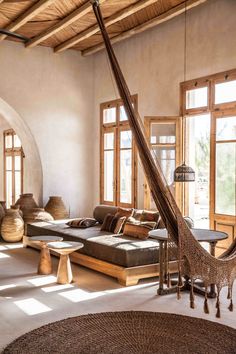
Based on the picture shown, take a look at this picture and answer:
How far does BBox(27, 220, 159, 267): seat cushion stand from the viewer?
207 inches

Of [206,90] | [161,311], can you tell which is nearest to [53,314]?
[161,311]

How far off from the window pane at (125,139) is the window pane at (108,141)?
0.36 meters

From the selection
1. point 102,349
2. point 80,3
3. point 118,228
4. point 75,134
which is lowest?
point 102,349

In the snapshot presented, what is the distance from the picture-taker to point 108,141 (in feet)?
29.6

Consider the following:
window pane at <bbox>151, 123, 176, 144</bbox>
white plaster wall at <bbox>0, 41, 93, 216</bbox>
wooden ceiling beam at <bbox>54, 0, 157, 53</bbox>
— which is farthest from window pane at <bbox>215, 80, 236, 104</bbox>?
white plaster wall at <bbox>0, 41, 93, 216</bbox>

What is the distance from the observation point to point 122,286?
5.11 m

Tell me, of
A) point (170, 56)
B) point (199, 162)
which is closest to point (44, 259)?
point (170, 56)

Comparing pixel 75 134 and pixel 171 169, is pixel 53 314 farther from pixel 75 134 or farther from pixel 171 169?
pixel 75 134

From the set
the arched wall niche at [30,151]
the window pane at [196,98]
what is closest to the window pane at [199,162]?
the window pane at [196,98]

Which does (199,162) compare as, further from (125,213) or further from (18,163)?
(18,163)

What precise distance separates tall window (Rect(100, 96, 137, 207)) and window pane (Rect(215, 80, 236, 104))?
6.68ft

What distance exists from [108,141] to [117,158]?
0.57 m

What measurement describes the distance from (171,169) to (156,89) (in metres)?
1.52

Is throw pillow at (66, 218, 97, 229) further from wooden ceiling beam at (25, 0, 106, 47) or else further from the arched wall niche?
wooden ceiling beam at (25, 0, 106, 47)
